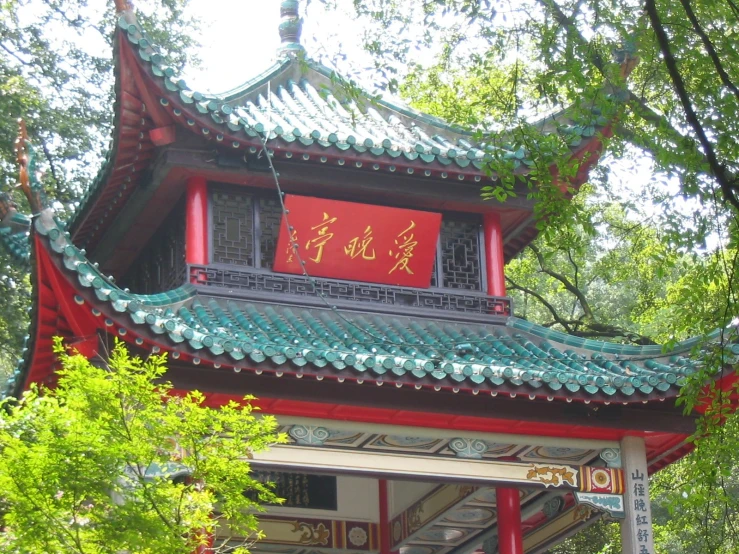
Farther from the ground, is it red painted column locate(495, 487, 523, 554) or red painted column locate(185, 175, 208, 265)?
red painted column locate(185, 175, 208, 265)

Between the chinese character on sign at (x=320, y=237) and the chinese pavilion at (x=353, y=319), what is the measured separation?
0.04 ft

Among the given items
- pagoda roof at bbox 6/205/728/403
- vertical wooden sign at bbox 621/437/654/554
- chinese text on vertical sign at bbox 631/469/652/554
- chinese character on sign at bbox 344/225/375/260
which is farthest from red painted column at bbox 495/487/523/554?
chinese character on sign at bbox 344/225/375/260

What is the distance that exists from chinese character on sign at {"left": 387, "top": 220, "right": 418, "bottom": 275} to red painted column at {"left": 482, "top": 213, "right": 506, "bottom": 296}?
767 mm

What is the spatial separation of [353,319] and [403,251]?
930mm

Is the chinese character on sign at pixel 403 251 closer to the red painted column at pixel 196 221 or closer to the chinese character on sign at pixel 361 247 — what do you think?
the chinese character on sign at pixel 361 247

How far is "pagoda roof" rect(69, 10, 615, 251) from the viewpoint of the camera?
33.5ft

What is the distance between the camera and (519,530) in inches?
422

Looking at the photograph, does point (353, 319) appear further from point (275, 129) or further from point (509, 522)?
point (509, 522)

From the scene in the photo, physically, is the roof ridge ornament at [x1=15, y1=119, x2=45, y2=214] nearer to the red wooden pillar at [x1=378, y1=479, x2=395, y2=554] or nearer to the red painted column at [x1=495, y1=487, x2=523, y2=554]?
the red painted column at [x1=495, y1=487, x2=523, y2=554]

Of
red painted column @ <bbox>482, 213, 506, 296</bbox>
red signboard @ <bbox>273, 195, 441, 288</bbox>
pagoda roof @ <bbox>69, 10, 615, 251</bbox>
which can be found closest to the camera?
pagoda roof @ <bbox>69, 10, 615, 251</bbox>

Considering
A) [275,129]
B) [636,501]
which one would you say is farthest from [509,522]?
[275,129]

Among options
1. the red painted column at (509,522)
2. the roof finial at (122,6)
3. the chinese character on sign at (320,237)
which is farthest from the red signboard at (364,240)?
the roof finial at (122,6)

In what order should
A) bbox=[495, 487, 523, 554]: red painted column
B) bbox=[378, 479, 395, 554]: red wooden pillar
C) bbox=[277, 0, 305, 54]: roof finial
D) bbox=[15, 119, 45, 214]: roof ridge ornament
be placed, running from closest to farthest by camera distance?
bbox=[15, 119, 45, 214]: roof ridge ornament → bbox=[495, 487, 523, 554]: red painted column → bbox=[378, 479, 395, 554]: red wooden pillar → bbox=[277, 0, 305, 54]: roof finial

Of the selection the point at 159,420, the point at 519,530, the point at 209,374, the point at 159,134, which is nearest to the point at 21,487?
the point at 159,420
